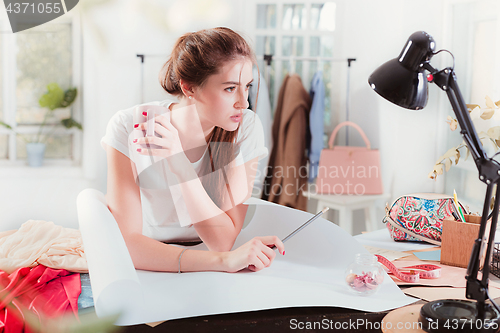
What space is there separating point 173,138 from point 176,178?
98mm

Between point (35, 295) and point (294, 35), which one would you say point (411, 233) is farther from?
point (294, 35)

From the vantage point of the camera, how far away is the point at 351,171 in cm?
191

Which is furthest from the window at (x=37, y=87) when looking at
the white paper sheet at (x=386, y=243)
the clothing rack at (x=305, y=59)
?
the clothing rack at (x=305, y=59)

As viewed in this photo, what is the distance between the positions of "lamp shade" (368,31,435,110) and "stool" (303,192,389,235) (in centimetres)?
132

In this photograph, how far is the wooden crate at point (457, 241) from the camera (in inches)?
31.3

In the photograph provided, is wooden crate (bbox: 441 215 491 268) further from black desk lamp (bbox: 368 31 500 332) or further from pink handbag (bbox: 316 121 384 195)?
pink handbag (bbox: 316 121 384 195)

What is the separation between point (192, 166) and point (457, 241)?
569 mm

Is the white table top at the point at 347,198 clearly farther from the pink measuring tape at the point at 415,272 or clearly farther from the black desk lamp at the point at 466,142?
the black desk lamp at the point at 466,142

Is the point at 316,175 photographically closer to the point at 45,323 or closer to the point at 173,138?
the point at 173,138

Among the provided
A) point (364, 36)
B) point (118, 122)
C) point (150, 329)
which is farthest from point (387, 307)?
point (364, 36)

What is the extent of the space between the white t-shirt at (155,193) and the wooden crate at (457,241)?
0.51m

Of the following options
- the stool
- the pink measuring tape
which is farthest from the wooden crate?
the stool

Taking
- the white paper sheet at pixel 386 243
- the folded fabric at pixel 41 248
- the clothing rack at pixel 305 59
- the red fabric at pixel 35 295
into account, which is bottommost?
the white paper sheet at pixel 386 243

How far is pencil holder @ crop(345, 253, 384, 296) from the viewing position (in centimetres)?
67
